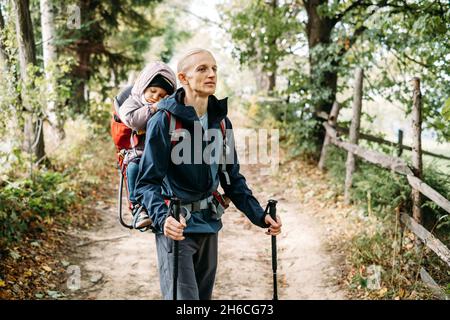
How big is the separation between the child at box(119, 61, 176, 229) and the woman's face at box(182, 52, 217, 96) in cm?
65

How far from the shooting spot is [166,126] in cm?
287

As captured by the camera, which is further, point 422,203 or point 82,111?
point 82,111

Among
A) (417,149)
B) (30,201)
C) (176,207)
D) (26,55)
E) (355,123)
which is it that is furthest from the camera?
(355,123)

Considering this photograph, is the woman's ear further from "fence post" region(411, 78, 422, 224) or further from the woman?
"fence post" region(411, 78, 422, 224)

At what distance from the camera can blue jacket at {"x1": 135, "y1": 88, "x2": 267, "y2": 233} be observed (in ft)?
9.18

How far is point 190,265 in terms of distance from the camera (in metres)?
2.97

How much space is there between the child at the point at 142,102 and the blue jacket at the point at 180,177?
2.18 feet

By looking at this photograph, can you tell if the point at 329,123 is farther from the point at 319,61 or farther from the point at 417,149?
the point at 417,149

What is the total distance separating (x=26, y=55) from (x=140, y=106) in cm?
509

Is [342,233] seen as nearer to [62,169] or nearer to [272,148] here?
[62,169]

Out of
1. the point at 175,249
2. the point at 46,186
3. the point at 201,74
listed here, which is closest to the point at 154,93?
the point at 201,74

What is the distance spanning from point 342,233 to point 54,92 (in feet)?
17.6

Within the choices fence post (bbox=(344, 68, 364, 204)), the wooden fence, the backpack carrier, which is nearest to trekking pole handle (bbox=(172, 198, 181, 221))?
the backpack carrier
